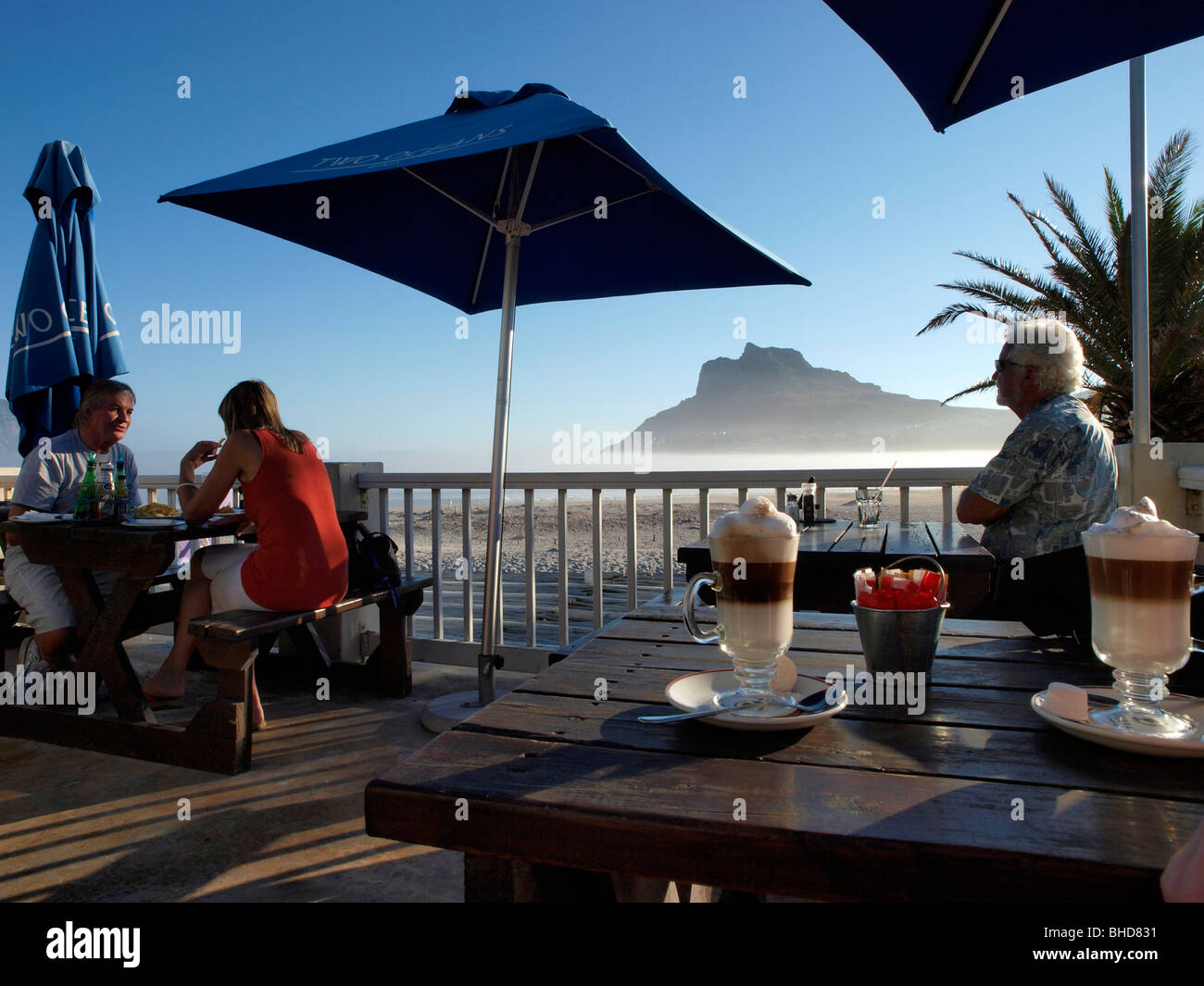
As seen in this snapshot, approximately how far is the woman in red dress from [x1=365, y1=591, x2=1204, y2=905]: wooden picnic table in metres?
2.29

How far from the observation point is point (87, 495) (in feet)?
10.6

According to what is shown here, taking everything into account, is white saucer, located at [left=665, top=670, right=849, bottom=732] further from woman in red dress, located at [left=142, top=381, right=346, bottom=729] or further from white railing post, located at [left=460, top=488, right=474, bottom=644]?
white railing post, located at [left=460, top=488, right=474, bottom=644]

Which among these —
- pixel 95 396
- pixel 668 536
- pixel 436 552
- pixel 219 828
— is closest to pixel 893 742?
pixel 219 828

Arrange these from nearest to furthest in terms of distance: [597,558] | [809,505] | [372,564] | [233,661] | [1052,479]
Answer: [1052,479], [233,661], [809,505], [372,564], [597,558]

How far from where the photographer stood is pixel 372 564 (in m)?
3.65

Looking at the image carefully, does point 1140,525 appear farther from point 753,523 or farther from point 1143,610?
point 753,523

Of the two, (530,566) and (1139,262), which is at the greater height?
(1139,262)

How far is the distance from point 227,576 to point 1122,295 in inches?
412

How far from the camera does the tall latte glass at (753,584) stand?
3.03 feet

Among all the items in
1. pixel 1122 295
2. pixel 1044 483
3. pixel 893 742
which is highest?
pixel 1122 295

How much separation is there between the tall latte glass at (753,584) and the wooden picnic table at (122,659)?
237 centimetres

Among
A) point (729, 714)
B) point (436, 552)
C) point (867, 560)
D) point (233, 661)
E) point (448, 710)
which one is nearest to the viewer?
point (729, 714)

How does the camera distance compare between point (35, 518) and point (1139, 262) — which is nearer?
point (35, 518)

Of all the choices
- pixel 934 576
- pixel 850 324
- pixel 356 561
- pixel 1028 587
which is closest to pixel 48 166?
pixel 356 561
